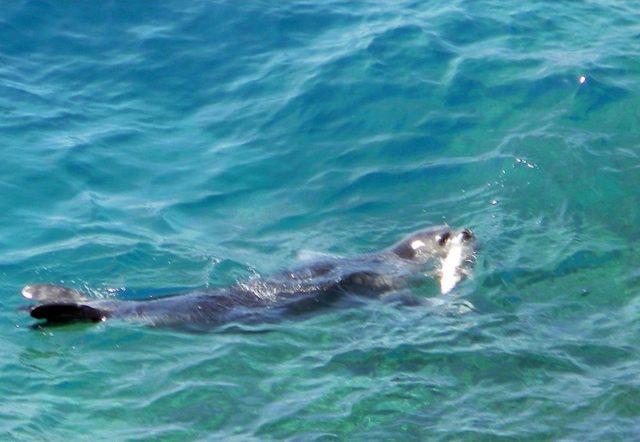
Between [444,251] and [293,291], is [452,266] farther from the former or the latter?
[293,291]

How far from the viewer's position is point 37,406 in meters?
8.13

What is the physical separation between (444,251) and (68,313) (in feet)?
11.2

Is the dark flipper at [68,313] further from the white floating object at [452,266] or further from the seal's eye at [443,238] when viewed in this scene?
the seal's eye at [443,238]

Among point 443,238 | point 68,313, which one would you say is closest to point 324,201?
point 443,238

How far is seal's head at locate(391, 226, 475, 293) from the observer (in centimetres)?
1010

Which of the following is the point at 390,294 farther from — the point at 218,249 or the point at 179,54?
the point at 179,54

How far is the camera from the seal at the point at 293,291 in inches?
355

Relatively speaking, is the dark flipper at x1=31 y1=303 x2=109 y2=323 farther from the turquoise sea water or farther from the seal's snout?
the seal's snout

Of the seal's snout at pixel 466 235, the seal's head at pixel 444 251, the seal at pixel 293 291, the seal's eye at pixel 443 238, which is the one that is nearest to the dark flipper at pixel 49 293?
the seal at pixel 293 291

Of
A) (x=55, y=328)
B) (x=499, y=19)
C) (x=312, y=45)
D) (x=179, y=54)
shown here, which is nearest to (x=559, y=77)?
(x=499, y=19)

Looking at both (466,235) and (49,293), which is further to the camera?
(466,235)

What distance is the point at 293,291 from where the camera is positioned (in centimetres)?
948

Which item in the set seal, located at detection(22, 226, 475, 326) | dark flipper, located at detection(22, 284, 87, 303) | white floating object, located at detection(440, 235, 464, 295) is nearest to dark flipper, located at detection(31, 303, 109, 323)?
seal, located at detection(22, 226, 475, 326)

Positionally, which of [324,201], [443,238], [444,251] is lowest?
[444,251]
